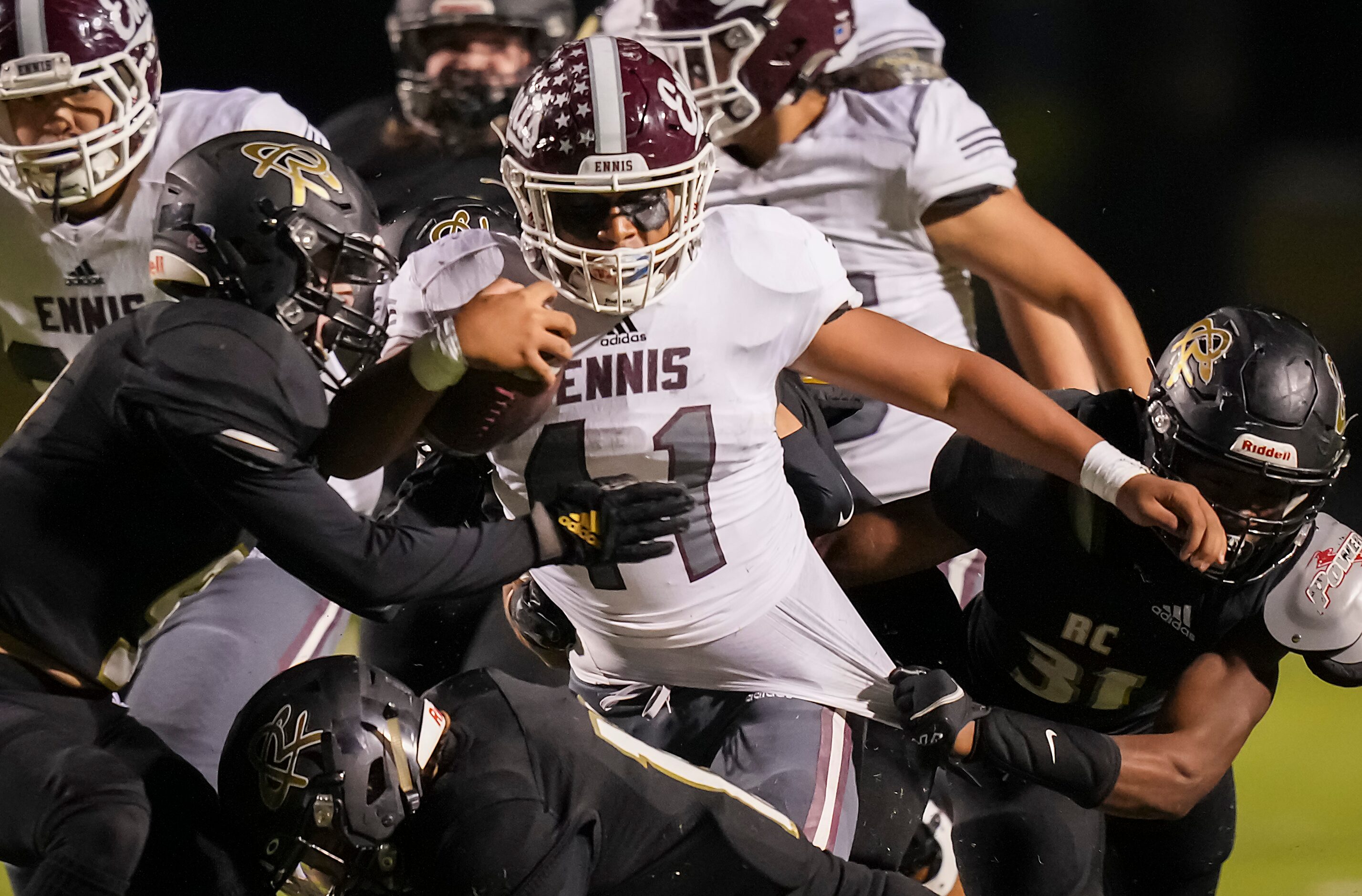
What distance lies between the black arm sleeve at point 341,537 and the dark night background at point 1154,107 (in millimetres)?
1127

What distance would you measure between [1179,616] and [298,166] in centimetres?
152

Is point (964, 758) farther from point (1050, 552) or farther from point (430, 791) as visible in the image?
point (430, 791)

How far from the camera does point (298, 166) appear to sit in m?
1.94

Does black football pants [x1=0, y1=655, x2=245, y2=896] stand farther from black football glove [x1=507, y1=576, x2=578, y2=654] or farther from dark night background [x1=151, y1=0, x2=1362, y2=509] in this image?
dark night background [x1=151, y1=0, x2=1362, y2=509]

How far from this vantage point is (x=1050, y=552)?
222cm

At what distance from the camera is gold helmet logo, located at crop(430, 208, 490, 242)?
2.35m

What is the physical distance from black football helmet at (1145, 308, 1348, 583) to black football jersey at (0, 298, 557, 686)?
1.00m

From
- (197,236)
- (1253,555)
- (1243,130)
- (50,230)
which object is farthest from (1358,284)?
(50,230)

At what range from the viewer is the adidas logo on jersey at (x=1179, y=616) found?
7.09 feet

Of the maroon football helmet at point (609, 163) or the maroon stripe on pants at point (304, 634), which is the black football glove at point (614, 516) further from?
the maroon stripe on pants at point (304, 634)

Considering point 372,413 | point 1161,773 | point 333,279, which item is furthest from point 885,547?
point 333,279

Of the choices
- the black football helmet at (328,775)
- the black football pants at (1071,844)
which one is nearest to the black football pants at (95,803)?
the black football helmet at (328,775)

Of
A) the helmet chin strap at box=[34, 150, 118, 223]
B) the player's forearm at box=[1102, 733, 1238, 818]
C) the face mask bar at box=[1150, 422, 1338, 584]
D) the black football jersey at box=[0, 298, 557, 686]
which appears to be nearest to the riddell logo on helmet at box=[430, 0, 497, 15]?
the helmet chin strap at box=[34, 150, 118, 223]

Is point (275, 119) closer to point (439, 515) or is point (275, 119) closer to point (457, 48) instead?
point (457, 48)
